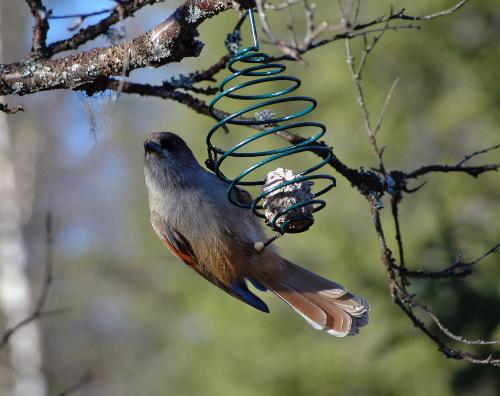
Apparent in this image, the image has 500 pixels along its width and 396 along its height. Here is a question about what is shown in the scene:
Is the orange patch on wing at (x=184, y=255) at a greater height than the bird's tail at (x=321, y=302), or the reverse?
the orange patch on wing at (x=184, y=255)

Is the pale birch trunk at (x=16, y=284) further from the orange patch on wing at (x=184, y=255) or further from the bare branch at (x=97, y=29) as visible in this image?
the bare branch at (x=97, y=29)

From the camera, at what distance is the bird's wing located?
179 inches

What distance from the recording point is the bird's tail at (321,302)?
4.35 metres

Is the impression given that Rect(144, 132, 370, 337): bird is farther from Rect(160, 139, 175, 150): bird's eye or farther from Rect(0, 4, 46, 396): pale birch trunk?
Rect(0, 4, 46, 396): pale birch trunk

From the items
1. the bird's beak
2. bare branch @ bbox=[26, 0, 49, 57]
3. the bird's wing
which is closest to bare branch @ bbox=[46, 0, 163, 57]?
bare branch @ bbox=[26, 0, 49, 57]

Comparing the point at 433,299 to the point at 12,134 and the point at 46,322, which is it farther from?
the point at 46,322

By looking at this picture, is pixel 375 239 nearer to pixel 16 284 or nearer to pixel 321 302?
pixel 321 302

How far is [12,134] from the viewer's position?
17391 millimetres

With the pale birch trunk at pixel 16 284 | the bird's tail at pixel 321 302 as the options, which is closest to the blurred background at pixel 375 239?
the pale birch trunk at pixel 16 284

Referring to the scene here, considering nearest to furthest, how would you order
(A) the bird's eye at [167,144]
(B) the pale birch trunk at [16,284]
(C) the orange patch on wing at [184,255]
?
(A) the bird's eye at [167,144] → (C) the orange patch on wing at [184,255] → (B) the pale birch trunk at [16,284]

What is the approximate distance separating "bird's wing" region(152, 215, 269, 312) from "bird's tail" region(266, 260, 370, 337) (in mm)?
197

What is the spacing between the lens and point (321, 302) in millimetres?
4516

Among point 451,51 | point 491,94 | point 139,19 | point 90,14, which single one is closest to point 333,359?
point 491,94

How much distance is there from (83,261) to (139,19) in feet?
32.3
